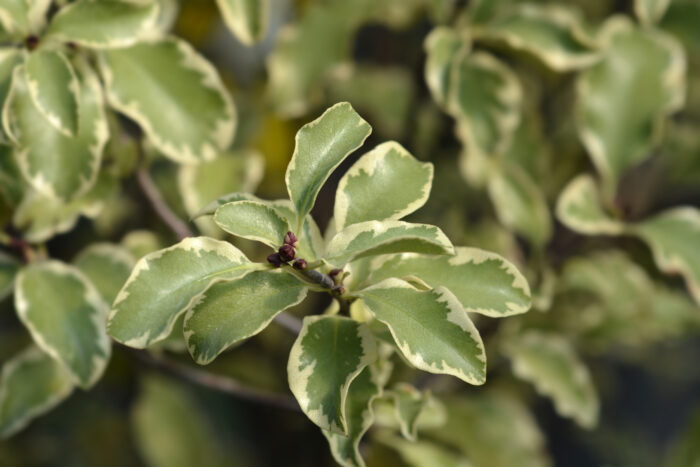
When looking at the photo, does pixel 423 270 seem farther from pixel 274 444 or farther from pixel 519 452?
pixel 274 444

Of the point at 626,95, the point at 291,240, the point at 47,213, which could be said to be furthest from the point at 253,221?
the point at 626,95

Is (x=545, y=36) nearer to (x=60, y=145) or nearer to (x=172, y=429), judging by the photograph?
(x=60, y=145)

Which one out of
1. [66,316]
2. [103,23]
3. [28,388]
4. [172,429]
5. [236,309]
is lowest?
[172,429]

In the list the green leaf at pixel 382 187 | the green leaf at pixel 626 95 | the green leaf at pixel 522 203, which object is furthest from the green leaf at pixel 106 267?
the green leaf at pixel 626 95

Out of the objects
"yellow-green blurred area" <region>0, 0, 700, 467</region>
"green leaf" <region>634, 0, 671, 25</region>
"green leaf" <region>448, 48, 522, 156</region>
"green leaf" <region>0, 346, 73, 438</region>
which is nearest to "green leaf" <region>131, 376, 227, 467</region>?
"yellow-green blurred area" <region>0, 0, 700, 467</region>

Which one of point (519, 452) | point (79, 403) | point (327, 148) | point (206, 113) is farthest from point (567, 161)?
point (79, 403)

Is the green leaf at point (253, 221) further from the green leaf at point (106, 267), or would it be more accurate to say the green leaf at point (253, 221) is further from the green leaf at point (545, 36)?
the green leaf at point (545, 36)
